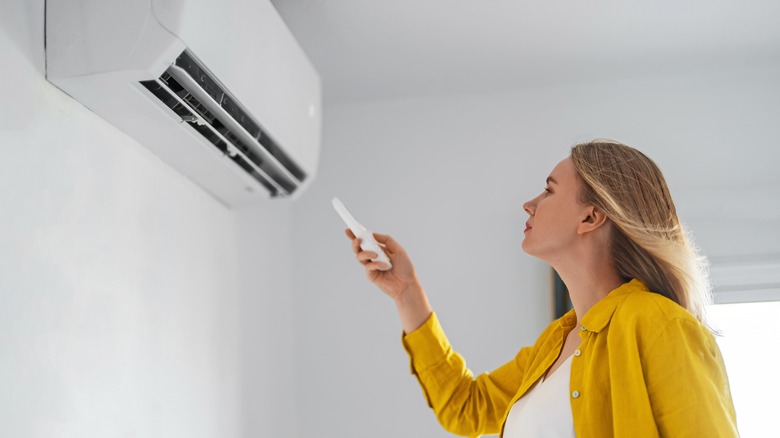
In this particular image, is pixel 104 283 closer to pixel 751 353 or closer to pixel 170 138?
pixel 170 138

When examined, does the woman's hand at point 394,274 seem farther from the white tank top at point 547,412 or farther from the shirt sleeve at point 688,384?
the shirt sleeve at point 688,384

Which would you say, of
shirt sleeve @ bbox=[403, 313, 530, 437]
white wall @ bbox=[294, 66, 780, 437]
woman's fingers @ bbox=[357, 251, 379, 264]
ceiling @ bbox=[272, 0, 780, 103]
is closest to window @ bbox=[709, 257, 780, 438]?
white wall @ bbox=[294, 66, 780, 437]

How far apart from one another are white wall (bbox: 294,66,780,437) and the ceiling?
0.09 m

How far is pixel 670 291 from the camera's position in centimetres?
122

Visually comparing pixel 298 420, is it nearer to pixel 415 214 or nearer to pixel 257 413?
pixel 257 413

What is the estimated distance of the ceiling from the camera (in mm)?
2086

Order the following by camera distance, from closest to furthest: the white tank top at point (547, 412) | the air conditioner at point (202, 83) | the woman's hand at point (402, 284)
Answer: the white tank top at point (547, 412)
the air conditioner at point (202, 83)
the woman's hand at point (402, 284)

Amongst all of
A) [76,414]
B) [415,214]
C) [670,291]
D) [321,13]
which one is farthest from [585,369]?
[415,214]

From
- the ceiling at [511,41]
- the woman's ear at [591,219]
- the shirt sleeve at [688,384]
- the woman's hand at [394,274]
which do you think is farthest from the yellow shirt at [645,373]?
the ceiling at [511,41]

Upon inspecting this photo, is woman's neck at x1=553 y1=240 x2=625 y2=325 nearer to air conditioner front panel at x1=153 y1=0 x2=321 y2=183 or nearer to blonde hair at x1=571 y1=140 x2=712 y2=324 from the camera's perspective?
blonde hair at x1=571 y1=140 x2=712 y2=324

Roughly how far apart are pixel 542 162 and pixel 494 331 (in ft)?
1.84

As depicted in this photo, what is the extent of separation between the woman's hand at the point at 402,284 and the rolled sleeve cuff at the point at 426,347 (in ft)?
0.07

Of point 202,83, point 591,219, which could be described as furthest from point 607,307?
point 202,83

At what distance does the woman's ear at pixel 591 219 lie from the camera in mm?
1294
